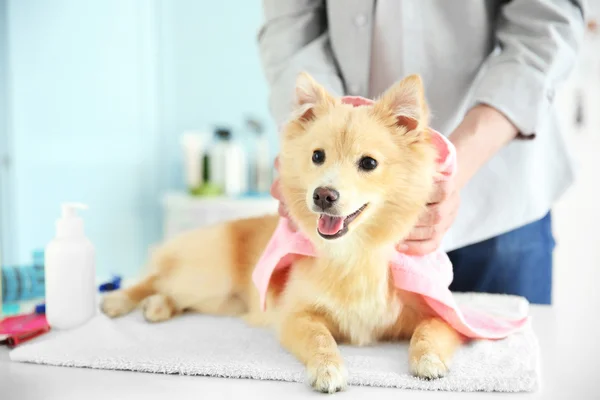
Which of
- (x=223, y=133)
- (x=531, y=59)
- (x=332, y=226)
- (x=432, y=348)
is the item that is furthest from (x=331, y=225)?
(x=223, y=133)

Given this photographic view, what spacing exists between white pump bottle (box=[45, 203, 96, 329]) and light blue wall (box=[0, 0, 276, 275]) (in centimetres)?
215

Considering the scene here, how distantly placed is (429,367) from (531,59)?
63 centimetres

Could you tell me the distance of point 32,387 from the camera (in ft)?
2.39

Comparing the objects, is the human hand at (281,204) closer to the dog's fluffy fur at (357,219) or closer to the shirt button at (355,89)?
the dog's fluffy fur at (357,219)

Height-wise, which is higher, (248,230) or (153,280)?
(248,230)

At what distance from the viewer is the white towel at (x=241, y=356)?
734mm

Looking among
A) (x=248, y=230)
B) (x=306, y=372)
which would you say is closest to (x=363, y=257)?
(x=306, y=372)

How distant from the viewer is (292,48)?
4.24 feet

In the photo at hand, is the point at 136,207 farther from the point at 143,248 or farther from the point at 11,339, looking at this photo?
the point at 11,339

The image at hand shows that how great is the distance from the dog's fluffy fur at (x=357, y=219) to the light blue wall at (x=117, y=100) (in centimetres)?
238

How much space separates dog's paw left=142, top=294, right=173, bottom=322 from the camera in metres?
1.04

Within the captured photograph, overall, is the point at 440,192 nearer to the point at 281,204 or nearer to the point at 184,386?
the point at 281,204

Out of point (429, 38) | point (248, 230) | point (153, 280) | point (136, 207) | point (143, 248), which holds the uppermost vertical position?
point (429, 38)

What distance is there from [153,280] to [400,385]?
0.67m
